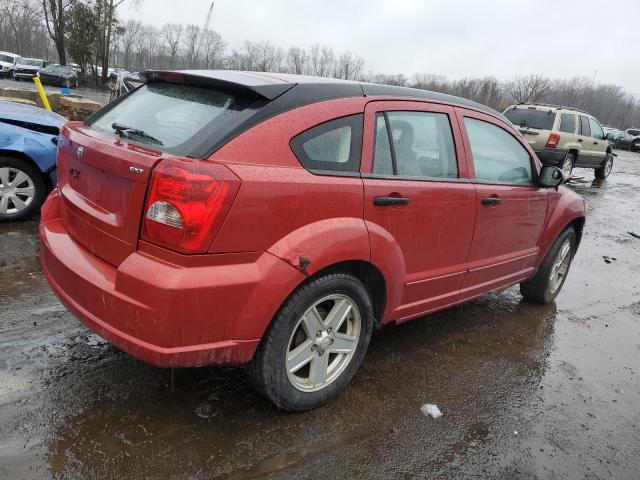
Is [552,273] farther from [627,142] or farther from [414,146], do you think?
[627,142]

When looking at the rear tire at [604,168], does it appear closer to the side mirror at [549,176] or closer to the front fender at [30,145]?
the side mirror at [549,176]

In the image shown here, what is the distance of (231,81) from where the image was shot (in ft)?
8.15

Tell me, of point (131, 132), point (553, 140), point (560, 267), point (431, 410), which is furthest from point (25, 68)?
point (431, 410)

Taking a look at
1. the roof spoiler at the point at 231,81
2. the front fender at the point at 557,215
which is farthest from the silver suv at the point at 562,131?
the roof spoiler at the point at 231,81

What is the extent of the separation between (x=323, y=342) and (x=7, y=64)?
4448 cm

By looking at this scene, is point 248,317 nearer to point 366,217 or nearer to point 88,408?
point 366,217

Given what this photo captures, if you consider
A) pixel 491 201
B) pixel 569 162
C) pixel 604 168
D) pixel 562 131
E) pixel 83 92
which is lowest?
pixel 83 92

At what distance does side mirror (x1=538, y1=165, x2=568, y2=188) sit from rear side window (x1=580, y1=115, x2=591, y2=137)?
12.4 m

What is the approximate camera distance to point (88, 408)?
2.57m

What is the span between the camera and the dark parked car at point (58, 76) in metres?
34.0

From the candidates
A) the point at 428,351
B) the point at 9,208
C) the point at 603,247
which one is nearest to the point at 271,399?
the point at 428,351

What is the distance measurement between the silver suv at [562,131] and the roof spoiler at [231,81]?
1194cm

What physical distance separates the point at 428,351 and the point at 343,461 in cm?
143

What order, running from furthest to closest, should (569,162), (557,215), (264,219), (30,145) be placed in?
(569,162) → (30,145) → (557,215) → (264,219)
